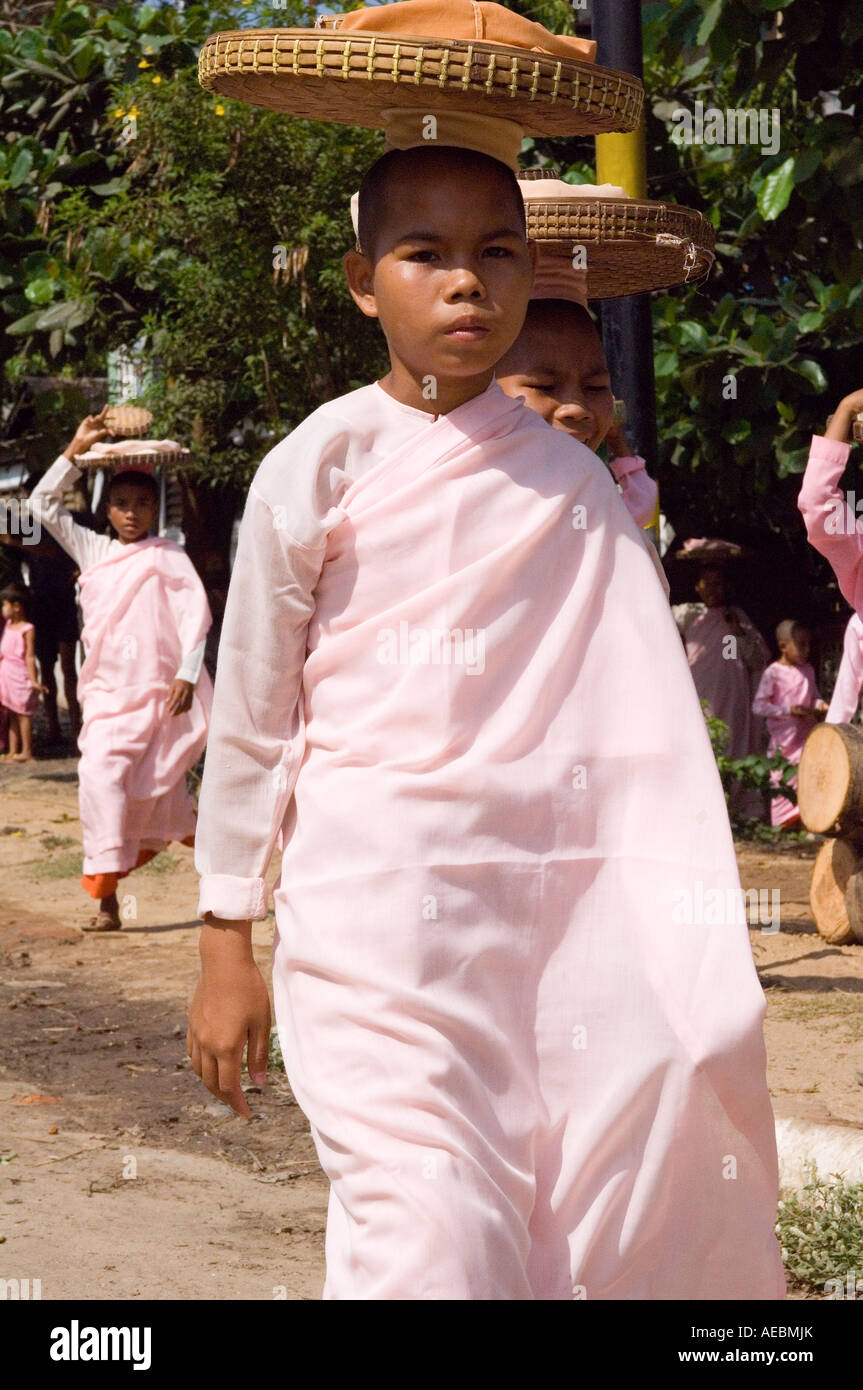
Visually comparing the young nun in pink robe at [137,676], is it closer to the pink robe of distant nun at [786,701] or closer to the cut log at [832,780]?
the cut log at [832,780]

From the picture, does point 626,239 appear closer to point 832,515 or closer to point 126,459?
point 832,515

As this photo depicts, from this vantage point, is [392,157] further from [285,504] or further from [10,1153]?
[10,1153]

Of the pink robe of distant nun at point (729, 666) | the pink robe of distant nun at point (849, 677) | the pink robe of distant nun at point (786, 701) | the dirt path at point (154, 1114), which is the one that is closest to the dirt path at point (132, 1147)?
the dirt path at point (154, 1114)

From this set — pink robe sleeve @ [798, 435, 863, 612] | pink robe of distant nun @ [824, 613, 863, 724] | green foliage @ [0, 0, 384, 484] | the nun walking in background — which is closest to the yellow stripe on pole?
pink robe sleeve @ [798, 435, 863, 612]

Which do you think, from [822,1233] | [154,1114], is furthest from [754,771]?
[822,1233]

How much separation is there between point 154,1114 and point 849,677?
166 inches

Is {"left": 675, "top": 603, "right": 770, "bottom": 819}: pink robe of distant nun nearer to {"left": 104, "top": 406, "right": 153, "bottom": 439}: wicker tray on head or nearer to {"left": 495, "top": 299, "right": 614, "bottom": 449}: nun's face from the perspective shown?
{"left": 104, "top": 406, "right": 153, "bottom": 439}: wicker tray on head

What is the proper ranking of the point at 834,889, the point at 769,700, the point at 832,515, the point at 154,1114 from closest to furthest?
the point at 154,1114 → the point at 832,515 → the point at 834,889 → the point at 769,700

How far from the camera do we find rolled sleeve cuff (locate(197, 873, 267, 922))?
2.82 m

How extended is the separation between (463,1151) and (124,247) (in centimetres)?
1017

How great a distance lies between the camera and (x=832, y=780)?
880 cm

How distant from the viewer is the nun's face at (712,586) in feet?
46.0

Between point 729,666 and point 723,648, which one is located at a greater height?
point 723,648

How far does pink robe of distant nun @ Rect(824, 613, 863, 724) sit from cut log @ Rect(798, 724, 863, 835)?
79mm
